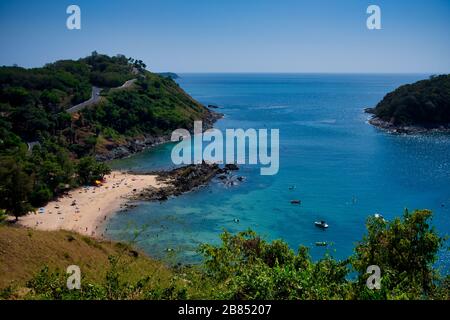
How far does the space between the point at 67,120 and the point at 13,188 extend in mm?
39203

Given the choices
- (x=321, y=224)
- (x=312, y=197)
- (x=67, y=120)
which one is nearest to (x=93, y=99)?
(x=67, y=120)

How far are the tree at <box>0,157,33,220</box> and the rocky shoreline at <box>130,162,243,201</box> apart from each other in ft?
46.3

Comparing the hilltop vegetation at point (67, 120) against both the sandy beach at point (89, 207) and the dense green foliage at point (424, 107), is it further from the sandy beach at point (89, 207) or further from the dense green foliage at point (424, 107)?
the dense green foliage at point (424, 107)

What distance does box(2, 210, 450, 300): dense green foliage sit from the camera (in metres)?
14.7

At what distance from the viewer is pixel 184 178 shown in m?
64.6

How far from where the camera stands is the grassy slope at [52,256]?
75.7 feet

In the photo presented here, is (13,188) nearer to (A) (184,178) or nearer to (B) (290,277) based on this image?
(A) (184,178)

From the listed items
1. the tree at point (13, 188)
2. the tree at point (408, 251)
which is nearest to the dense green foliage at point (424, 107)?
the tree at point (13, 188)

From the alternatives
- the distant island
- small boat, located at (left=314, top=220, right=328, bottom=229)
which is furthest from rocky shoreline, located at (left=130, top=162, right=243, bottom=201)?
the distant island

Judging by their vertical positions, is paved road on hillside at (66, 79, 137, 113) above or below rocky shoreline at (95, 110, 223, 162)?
above

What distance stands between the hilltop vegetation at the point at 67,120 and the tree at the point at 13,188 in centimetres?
10

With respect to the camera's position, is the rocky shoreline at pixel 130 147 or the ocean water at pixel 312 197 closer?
the ocean water at pixel 312 197

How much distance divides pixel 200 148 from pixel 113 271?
70432 millimetres

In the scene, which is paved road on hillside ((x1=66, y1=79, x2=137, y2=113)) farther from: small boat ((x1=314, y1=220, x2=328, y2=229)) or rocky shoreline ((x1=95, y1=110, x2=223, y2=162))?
small boat ((x1=314, y1=220, x2=328, y2=229))
